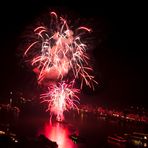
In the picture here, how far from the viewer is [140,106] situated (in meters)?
44.6

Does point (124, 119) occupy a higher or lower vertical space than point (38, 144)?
higher

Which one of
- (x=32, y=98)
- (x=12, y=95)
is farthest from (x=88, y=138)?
(x=32, y=98)

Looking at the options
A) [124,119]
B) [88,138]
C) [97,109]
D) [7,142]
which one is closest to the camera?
[7,142]

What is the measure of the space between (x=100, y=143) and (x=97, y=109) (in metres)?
27.6

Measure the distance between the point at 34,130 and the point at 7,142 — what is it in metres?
11.5

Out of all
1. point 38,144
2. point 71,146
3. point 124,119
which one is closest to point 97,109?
point 124,119

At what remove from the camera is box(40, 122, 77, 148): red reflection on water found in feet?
66.6

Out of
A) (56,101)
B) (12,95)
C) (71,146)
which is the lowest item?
(71,146)

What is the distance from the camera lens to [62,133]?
2489 cm

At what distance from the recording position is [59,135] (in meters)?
24.1

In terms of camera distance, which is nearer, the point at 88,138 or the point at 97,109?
the point at 88,138

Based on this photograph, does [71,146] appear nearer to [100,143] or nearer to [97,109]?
[100,143]

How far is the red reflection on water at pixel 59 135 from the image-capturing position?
66.6 ft

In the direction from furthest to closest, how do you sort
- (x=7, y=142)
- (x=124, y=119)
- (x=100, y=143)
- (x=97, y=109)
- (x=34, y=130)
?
(x=97, y=109)
(x=124, y=119)
(x=34, y=130)
(x=100, y=143)
(x=7, y=142)
